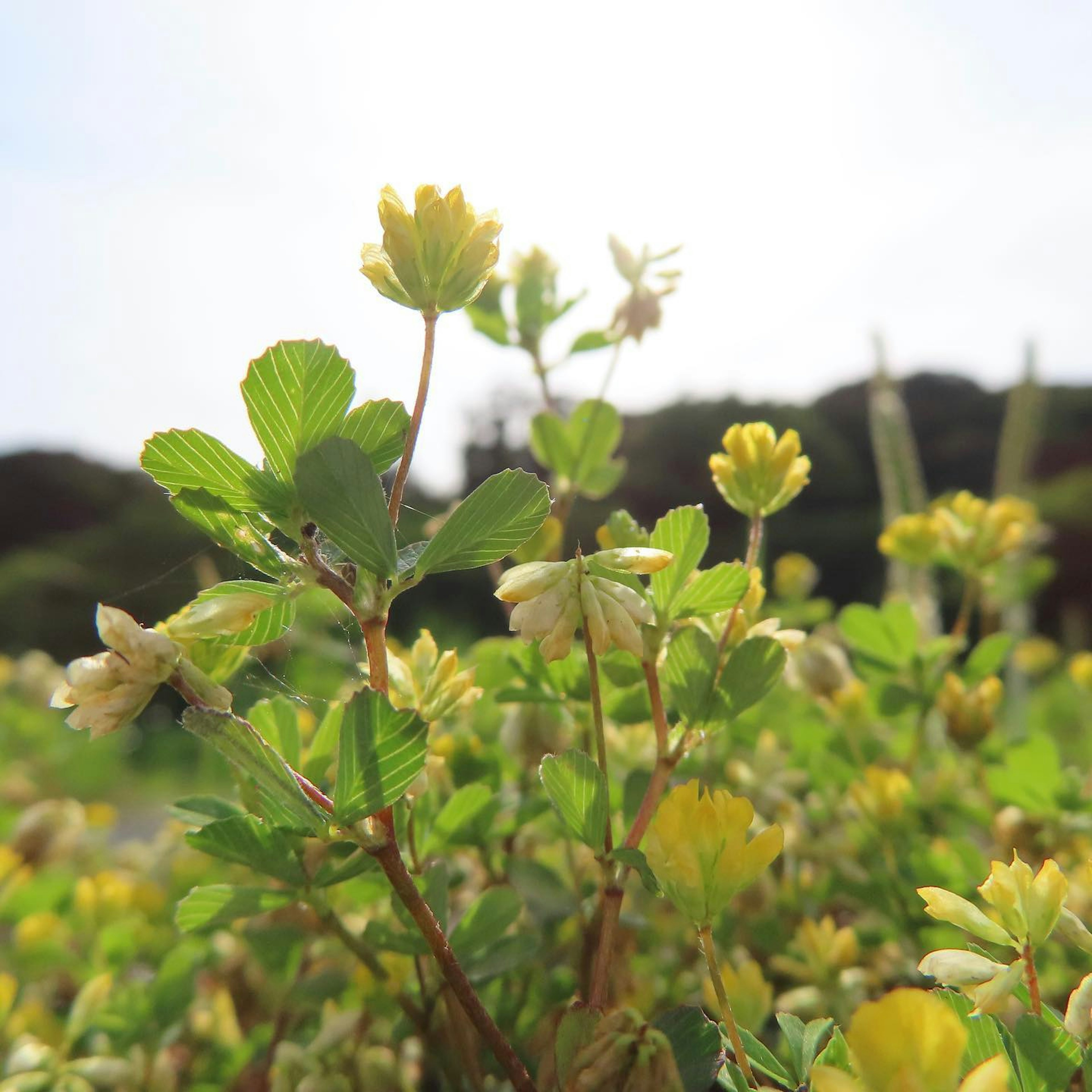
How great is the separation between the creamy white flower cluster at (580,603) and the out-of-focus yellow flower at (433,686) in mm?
59

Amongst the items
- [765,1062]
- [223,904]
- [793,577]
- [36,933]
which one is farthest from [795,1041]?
[793,577]

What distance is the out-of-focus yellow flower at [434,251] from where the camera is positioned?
30cm

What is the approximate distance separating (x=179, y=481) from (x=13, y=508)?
6346 mm

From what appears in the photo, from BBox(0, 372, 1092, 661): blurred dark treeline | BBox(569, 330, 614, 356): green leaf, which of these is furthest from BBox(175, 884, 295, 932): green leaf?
BBox(0, 372, 1092, 661): blurred dark treeline

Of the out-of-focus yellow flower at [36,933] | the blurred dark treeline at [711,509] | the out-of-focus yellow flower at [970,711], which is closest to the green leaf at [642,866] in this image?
the out-of-focus yellow flower at [970,711]

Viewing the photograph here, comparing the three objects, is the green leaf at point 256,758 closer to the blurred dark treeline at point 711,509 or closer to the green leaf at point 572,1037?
the green leaf at point 572,1037

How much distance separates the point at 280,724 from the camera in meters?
0.40

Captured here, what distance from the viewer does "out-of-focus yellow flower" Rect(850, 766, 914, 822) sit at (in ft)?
1.76

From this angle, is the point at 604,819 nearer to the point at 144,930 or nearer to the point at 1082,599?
the point at 144,930

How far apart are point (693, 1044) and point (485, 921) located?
5.3 inches

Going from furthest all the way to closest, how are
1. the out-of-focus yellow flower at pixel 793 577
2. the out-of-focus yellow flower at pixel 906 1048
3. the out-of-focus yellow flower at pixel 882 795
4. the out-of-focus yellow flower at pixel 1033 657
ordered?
the out-of-focus yellow flower at pixel 1033 657
the out-of-focus yellow flower at pixel 793 577
the out-of-focus yellow flower at pixel 882 795
the out-of-focus yellow flower at pixel 906 1048

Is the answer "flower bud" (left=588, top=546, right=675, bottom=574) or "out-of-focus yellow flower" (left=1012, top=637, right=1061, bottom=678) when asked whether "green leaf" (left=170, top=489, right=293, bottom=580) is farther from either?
"out-of-focus yellow flower" (left=1012, top=637, right=1061, bottom=678)

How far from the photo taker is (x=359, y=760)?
27 cm

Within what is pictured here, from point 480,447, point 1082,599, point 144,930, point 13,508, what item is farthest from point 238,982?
point 13,508
